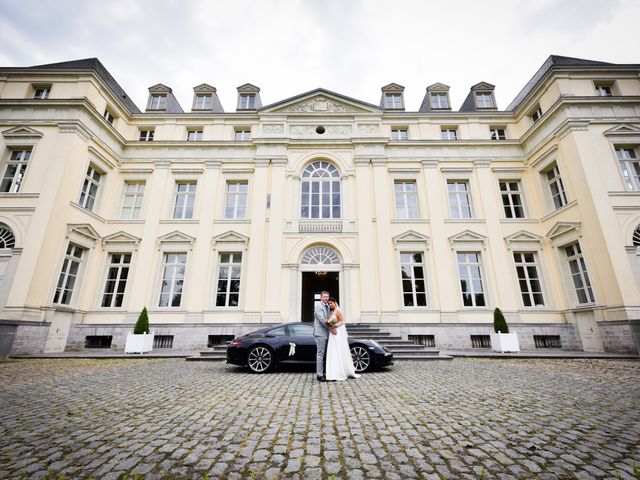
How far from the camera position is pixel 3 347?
10172mm

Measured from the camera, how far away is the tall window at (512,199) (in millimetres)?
15188

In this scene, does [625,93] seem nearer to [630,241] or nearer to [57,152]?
[630,241]

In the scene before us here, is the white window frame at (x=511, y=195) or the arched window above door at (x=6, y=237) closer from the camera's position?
the arched window above door at (x=6, y=237)

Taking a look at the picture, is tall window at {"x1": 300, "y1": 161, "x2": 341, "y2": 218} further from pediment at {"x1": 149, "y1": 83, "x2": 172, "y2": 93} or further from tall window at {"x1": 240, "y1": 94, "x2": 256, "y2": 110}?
pediment at {"x1": 149, "y1": 83, "x2": 172, "y2": 93}

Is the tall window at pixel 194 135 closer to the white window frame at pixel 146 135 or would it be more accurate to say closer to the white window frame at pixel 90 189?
the white window frame at pixel 146 135

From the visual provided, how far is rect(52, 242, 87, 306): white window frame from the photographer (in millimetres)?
12297

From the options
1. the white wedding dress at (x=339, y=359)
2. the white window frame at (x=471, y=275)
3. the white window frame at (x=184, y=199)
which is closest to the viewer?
the white wedding dress at (x=339, y=359)

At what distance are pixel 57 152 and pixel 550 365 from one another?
20.2 m

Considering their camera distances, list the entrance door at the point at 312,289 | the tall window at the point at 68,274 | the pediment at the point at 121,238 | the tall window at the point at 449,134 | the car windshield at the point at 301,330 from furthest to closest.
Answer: the entrance door at the point at 312,289
the tall window at the point at 449,134
the pediment at the point at 121,238
the tall window at the point at 68,274
the car windshield at the point at 301,330

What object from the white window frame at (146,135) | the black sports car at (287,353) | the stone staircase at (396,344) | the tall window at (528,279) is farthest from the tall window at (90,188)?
the tall window at (528,279)

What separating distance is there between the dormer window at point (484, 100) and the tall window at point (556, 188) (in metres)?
5.40

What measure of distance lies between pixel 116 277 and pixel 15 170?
6.29 m

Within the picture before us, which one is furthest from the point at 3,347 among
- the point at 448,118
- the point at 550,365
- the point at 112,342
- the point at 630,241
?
the point at 630,241

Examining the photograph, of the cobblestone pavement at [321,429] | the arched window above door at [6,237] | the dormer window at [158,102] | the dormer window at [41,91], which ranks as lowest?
the cobblestone pavement at [321,429]
